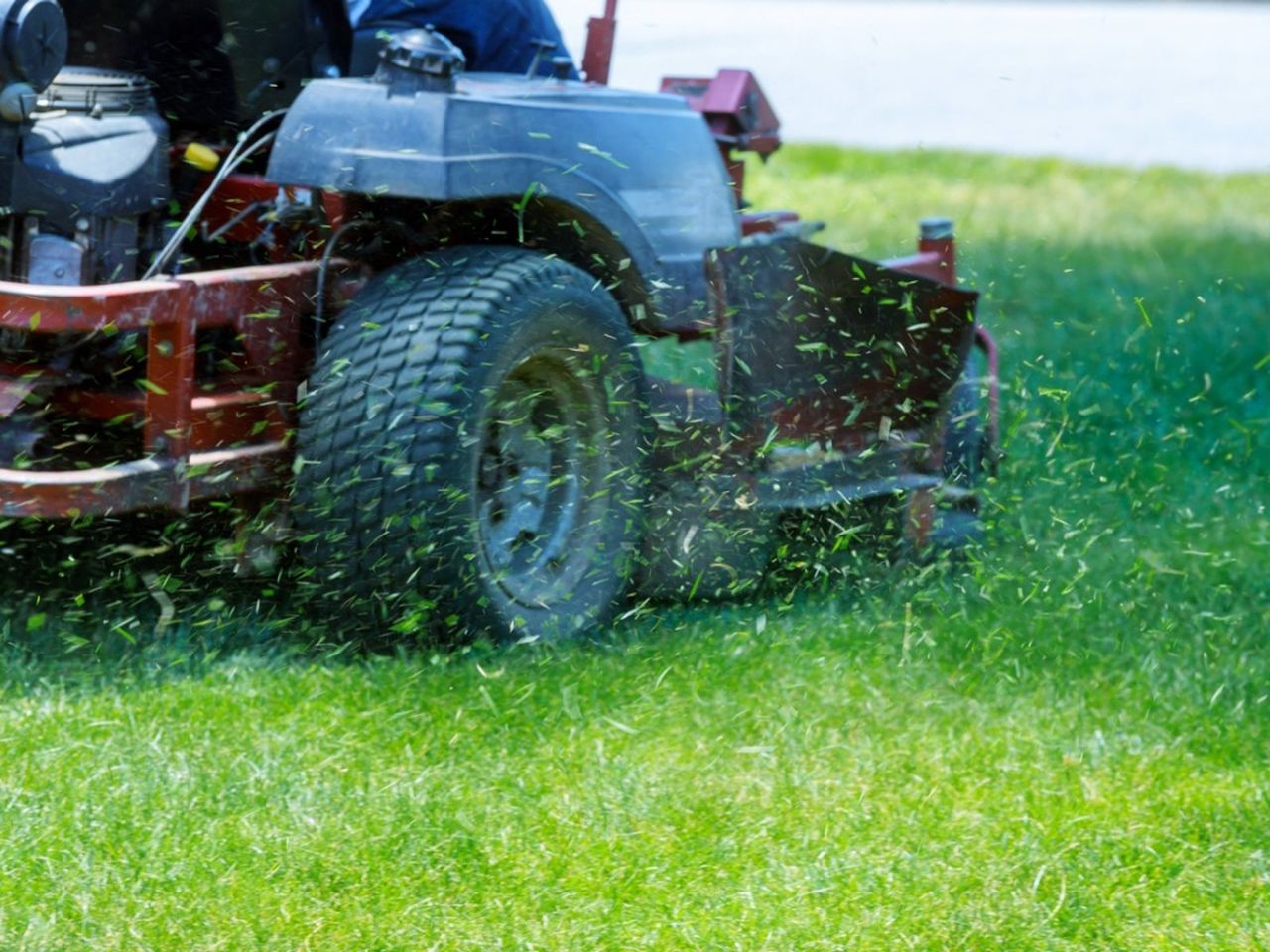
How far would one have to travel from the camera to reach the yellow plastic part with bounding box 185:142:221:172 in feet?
12.4

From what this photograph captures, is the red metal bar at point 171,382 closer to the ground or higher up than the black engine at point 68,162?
closer to the ground

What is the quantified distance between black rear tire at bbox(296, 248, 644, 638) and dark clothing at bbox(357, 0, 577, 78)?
28.5 inches

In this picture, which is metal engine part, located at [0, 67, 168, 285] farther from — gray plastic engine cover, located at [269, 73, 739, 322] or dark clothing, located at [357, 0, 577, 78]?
A: dark clothing, located at [357, 0, 577, 78]

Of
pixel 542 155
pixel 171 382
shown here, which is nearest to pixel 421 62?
pixel 542 155

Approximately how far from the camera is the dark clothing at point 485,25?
4.14 meters

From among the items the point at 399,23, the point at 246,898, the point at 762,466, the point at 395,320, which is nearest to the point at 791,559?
the point at 762,466

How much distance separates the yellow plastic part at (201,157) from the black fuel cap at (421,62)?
389 millimetres

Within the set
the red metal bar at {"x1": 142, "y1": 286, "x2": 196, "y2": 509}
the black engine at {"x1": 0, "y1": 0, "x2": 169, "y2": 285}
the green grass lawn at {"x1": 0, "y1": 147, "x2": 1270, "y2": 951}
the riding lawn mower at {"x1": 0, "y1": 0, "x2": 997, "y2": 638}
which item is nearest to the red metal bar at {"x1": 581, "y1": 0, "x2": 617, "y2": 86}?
the riding lawn mower at {"x1": 0, "y1": 0, "x2": 997, "y2": 638}

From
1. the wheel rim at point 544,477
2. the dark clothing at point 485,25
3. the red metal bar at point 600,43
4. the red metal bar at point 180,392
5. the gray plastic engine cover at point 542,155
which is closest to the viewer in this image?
the red metal bar at point 180,392

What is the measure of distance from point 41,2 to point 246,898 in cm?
166

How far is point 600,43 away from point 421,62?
0.94 metres

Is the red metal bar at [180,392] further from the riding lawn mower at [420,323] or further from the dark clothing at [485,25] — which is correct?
the dark clothing at [485,25]

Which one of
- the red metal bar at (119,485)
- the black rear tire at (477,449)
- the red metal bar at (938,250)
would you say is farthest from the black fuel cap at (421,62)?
the red metal bar at (938,250)

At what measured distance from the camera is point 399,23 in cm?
412
